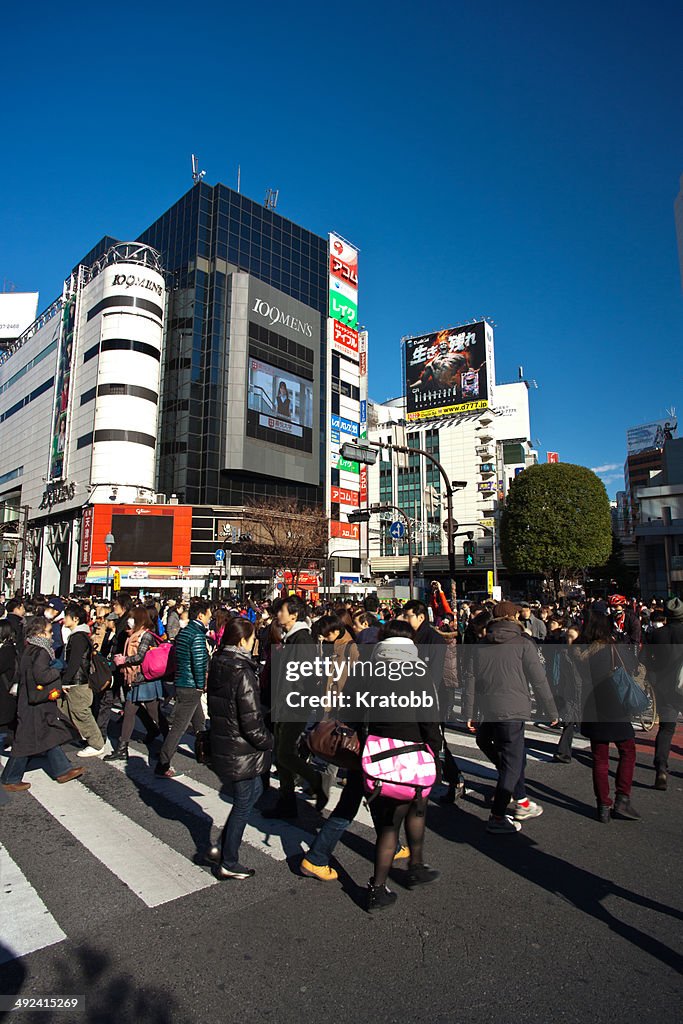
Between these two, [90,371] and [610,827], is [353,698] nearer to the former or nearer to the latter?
[610,827]

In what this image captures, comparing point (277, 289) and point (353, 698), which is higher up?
point (277, 289)

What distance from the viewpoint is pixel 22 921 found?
3.67 metres

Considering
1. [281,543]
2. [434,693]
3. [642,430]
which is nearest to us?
[434,693]

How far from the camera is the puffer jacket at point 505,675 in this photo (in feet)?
17.5

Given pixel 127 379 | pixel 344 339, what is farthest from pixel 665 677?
pixel 344 339

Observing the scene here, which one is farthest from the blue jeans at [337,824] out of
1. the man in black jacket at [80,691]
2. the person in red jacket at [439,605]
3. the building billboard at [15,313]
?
the building billboard at [15,313]

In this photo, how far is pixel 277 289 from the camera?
2475 inches

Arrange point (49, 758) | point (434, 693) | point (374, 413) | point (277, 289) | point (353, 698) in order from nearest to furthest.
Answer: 1. point (434, 693)
2. point (353, 698)
3. point (49, 758)
4. point (277, 289)
5. point (374, 413)

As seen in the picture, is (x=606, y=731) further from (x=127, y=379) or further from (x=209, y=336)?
(x=209, y=336)

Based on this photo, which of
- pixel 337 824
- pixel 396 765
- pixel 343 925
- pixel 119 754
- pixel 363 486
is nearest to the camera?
pixel 343 925

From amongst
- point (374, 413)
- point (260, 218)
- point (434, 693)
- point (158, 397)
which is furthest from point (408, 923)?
point (374, 413)

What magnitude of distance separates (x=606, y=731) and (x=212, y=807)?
387cm

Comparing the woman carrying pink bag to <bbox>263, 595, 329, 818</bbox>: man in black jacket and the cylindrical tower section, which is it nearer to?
<bbox>263, 595, 329, 818</bbox>: man in black jacket

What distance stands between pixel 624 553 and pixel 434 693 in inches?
3071
